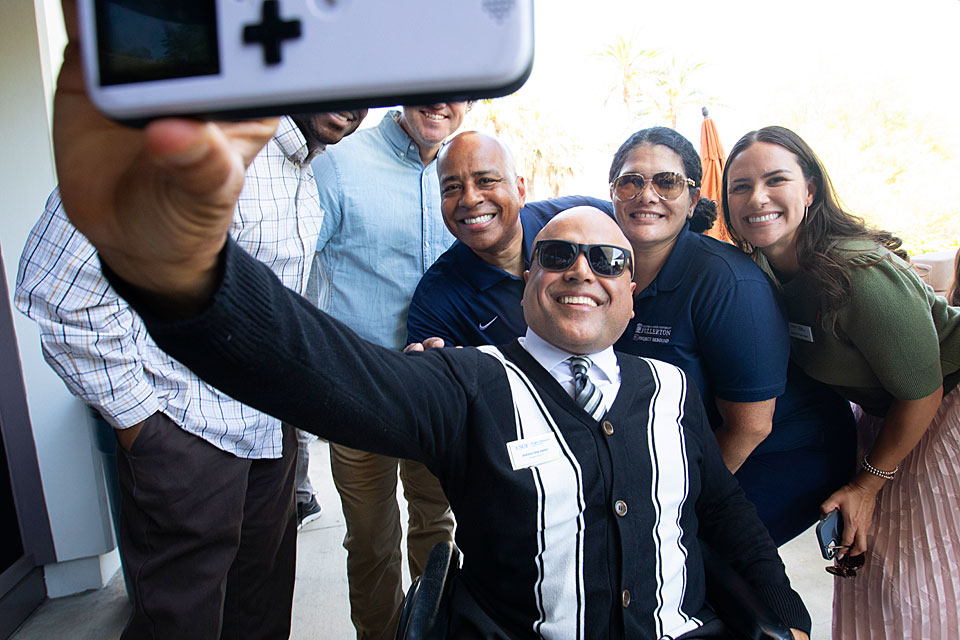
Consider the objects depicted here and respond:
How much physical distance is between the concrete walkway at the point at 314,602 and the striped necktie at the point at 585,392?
1806 millimetres

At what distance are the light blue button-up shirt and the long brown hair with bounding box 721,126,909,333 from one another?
1.14 metres

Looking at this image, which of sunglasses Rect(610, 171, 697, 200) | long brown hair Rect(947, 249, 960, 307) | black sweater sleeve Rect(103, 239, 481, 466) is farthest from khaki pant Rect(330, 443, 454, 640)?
long brown hair Rect(947, 249, 960, 307)

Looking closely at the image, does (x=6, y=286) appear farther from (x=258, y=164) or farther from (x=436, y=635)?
(x=436, y=635)

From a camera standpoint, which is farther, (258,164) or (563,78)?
(563,78)

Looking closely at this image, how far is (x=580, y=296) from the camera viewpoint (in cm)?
153

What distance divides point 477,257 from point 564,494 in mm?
944

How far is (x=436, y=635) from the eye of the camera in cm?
131

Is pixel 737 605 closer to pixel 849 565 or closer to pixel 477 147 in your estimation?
pixel 849 565

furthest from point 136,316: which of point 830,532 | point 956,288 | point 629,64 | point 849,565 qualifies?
point 629,64

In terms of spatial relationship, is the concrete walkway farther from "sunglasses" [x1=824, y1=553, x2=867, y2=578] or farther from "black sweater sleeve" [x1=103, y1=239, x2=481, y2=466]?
"black sweater sleeve" [x1=103, y1=239, x2=481, y2=466]

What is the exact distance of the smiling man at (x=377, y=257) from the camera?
2.21 metres

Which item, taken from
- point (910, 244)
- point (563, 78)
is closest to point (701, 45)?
point (563, 78)

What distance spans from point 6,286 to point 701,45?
25.8 meters

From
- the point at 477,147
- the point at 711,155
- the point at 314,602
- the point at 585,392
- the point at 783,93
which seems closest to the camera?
the point at 585,392
